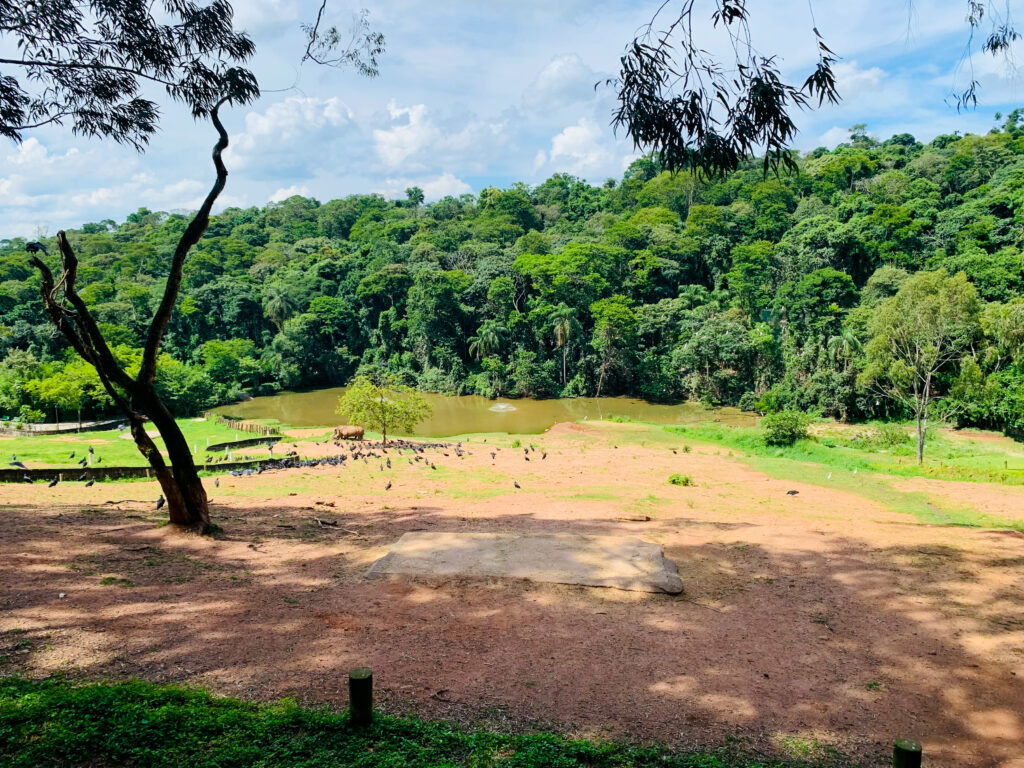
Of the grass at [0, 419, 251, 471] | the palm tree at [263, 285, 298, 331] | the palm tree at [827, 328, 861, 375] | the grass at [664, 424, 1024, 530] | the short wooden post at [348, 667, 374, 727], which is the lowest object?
the grass at [0, 419, 251, 471]

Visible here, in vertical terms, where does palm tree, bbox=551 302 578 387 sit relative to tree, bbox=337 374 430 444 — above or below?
above

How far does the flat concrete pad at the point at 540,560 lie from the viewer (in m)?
8.41

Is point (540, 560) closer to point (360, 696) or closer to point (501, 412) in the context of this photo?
point (360, 696)

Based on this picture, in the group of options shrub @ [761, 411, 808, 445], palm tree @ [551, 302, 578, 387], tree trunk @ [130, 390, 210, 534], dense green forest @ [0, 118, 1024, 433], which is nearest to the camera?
tree trunk @ [130, 390, 210, 534]

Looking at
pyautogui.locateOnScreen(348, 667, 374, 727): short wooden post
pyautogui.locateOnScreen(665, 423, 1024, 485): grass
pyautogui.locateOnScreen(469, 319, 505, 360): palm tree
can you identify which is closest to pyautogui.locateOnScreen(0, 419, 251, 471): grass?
pyautogui.locateOnScreen(348, 667, 374, 727): short wooden post

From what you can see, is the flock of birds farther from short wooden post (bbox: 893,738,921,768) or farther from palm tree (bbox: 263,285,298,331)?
palm tree (bbox: 263,285,298,331)

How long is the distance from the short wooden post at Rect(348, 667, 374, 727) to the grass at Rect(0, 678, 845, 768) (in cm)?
9

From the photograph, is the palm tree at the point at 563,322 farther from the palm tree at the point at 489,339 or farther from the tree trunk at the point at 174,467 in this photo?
the tree trunk at the point at 174,467

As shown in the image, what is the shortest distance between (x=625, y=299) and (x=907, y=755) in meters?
48.1

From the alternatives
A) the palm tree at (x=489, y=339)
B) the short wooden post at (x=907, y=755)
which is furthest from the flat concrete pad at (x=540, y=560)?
the palm tree at (x=489, y=339)

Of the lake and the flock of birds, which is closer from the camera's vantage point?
the flock of birds

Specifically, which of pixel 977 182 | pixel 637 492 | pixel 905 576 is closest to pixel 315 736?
pixel 905 576

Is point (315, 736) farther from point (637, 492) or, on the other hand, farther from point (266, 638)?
point (637, 492)

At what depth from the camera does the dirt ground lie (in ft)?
17.7
